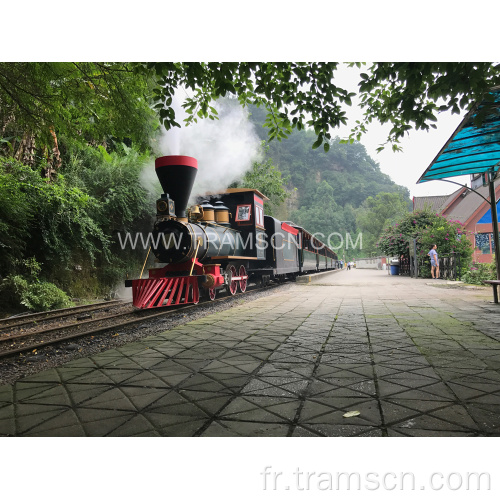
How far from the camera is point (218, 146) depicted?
10.7 metres

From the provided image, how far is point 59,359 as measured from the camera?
11.7 ft

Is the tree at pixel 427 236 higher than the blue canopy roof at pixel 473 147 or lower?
lower

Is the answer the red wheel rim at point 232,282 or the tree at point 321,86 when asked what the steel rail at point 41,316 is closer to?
the red wheel rim at point 232,282

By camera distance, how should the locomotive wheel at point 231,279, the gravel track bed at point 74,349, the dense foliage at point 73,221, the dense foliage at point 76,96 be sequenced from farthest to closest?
the locomotive wheel at point 231,279 → the dense foliage at point 73,221 → the dense foliage at point 76,96 → the gravel track bed at point 74,349

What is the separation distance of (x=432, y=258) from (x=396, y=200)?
1988cm

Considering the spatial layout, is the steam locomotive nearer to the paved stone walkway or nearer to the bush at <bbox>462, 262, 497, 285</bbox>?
the paved stone walkway

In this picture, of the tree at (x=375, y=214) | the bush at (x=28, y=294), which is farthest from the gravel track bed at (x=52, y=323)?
the tree at (x=375, y=214)

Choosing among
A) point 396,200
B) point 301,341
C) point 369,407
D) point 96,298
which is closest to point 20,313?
point 96,298

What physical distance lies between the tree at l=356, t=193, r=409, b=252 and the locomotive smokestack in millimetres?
26343

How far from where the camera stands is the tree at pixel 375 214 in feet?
105

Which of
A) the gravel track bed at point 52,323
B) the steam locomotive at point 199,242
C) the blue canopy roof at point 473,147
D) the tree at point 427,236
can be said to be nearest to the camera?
the blue canopy roof at point 473,147

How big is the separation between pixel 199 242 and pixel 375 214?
34.2 meters

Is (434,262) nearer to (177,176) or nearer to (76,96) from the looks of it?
(177,176)

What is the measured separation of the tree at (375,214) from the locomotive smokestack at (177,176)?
1037 inches
